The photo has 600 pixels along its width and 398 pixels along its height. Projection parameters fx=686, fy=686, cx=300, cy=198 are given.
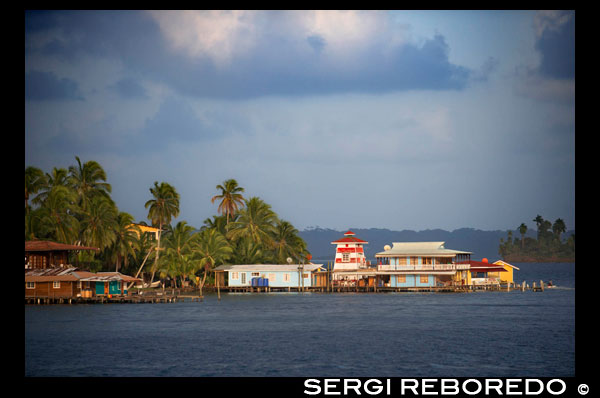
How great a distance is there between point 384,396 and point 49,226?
2262 inches

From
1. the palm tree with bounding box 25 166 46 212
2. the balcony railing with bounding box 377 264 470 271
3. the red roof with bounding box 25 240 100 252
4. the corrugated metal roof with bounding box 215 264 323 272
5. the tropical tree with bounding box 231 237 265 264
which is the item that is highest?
the palm tree with bounding box 25 166 46 212

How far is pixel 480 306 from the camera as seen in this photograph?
6669 cm

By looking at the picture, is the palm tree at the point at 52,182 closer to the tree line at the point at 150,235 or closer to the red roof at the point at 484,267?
the tree line at the point at 150,235

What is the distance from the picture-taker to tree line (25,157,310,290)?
2955 inches

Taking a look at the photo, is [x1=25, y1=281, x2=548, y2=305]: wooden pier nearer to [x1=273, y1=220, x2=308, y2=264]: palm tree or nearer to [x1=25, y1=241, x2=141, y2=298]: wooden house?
[x1=25, y1=241, x2=141, y2=298]: wooden house

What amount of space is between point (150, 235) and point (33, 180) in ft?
62.6

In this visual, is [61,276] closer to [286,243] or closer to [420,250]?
[286,243]

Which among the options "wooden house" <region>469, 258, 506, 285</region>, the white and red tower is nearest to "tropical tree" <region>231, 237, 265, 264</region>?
the white and red tower

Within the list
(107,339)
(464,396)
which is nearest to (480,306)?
(107,339)

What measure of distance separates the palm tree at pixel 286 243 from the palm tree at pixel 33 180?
1252 inches

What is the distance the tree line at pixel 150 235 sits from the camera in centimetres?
7506

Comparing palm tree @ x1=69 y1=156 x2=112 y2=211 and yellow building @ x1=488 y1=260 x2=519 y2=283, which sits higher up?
palm tree @ x1=69 y1=156 x2=112 y2=211

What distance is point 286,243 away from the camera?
95.9m
